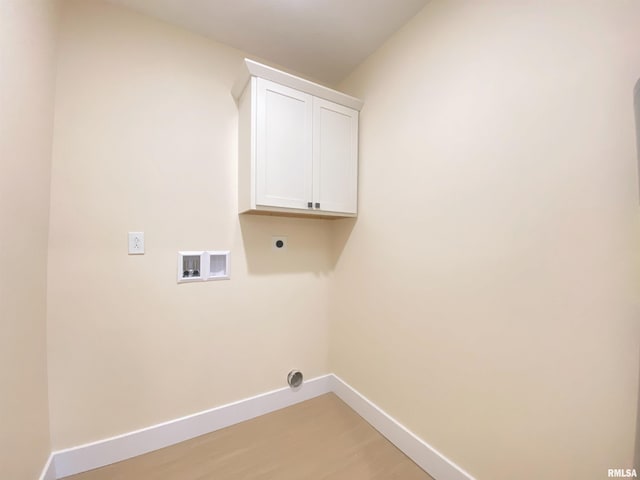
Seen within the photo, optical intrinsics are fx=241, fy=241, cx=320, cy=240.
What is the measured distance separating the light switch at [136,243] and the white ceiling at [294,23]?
50.4 inches

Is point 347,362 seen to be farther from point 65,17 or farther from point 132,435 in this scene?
point 65,17

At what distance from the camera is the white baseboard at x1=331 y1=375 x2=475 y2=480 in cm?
120

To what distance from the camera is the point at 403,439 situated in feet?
4.63

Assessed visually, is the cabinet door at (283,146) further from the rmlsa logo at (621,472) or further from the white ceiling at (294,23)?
the rmlsa logo at (621,472)

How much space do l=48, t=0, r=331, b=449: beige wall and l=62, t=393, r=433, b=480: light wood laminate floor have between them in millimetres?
193

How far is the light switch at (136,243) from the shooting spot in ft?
4.45

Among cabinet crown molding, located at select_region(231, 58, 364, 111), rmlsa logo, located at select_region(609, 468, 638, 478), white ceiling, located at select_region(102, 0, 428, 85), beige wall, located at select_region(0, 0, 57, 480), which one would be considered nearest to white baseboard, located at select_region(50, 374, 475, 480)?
beige wall, located at select_region(0, 0, 57, 480)

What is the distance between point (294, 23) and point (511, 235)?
5.48 ft

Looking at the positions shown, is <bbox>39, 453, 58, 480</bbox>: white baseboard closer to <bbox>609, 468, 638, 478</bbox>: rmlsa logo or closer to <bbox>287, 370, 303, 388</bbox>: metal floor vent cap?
<bbox>287, 370, 303, 388</bbox>: metal floor vent cap

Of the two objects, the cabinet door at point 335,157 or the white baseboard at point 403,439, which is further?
the cabinet door at point 335,157

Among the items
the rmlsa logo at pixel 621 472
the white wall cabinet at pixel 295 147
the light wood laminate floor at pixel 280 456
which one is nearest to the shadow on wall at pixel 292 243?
the white wall cabinet at pixel 295 147

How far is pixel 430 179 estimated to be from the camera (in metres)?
1.33

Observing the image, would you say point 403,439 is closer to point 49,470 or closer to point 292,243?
point 292,243

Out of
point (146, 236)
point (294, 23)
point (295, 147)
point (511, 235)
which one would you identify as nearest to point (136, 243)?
point (146, 236)
